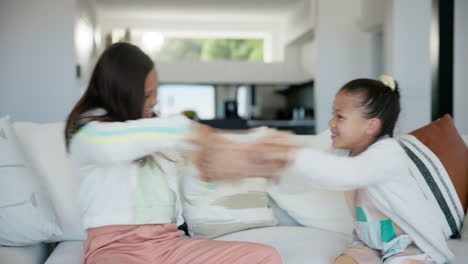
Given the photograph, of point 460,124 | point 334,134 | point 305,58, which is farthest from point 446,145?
point 305,58

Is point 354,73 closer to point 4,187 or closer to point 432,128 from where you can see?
point 432,128

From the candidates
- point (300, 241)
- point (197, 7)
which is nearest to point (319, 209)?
point (300, 241)

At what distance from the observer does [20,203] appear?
166cm

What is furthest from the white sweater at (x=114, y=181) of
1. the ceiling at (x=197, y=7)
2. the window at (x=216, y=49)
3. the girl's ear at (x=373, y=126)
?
the window at (x=216, y=49)

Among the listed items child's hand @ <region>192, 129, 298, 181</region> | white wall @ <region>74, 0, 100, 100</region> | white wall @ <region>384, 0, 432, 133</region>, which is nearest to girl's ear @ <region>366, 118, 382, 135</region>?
child's hand @ <region>192, 129, 298, 181</region>

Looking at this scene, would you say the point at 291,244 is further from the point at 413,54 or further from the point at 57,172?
the point at 413,54

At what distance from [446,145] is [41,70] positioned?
4.38 meters

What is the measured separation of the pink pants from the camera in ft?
4.51

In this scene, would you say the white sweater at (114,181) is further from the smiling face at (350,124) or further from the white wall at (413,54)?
the white wall at (413,54)

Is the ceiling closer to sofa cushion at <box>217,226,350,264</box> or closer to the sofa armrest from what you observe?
sofa cushion at <box>217,226,350,264</box>

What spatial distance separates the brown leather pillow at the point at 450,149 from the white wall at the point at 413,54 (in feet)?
8.93

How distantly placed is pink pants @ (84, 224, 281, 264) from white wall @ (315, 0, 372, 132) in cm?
471

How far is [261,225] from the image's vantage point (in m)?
2.06

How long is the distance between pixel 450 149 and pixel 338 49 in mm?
4207
